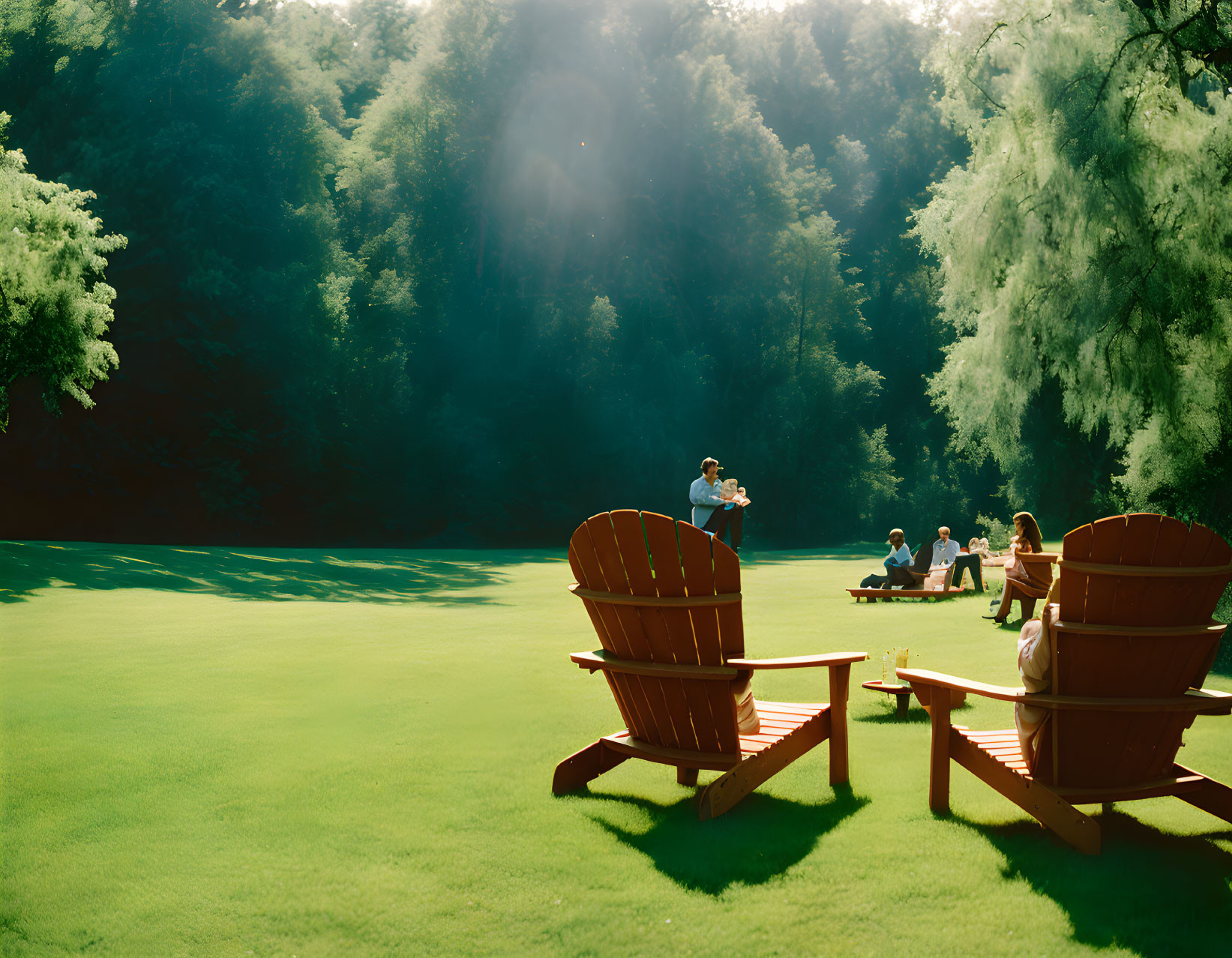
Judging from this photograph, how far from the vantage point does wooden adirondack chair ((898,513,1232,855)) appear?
333 centimetres

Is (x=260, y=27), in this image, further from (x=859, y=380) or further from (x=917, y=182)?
(x=917, y=182)

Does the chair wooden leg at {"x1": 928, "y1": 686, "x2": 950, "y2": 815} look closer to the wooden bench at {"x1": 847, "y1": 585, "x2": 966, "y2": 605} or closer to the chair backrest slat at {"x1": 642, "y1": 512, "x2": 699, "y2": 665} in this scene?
the chair backrest slat at {"x1": 642, "y1": 512, "x2": 699, "y2": 665}

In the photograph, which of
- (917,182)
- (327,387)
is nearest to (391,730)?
(327,387)

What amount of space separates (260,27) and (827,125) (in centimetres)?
2242

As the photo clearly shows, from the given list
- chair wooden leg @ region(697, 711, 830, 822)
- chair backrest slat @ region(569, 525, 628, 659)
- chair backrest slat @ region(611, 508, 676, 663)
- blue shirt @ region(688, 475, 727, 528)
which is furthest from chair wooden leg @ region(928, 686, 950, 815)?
blue shirt @ region(688, 475, 727, 528)

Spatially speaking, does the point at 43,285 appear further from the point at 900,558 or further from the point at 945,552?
the point at 945,552

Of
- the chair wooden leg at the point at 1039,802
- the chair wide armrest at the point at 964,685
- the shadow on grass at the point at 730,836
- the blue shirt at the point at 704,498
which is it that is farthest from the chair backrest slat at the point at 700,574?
the blue shirt at the point at 704,498

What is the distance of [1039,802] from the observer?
11.8 feet

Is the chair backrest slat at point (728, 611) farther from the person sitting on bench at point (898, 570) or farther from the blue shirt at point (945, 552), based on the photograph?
the blue shirt at point (945, 552)

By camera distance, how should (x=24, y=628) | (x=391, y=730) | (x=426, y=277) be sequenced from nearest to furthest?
1. (x=391, y=730)
2. (x=24, y=628)
3. (x=426, y=277)

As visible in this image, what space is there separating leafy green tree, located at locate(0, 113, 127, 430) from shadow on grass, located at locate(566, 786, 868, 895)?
14584mm

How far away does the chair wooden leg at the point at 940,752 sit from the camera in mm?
3949

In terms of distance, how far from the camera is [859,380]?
3238 centimetres

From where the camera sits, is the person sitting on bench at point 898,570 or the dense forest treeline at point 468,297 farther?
the dense forest treeline at point 468,297
